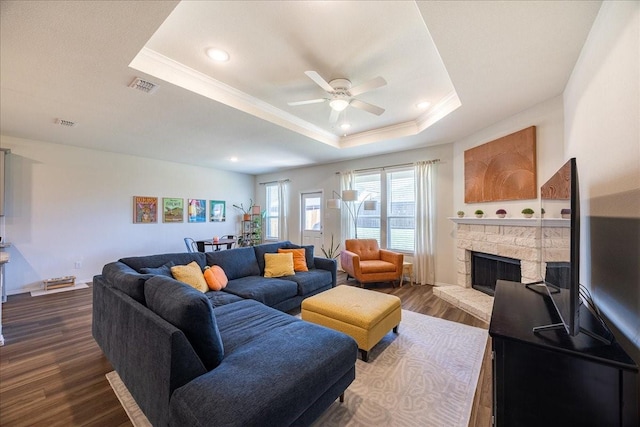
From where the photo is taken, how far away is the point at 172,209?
20.3 ft

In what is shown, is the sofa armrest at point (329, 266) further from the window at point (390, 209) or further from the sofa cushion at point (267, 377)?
the sofa cushion at point (267, 377)

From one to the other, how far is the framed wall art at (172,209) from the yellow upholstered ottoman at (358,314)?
5058 millimetres

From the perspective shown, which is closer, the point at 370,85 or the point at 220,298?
the point at 370,85

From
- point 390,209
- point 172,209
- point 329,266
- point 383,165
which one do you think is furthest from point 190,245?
point 383,165

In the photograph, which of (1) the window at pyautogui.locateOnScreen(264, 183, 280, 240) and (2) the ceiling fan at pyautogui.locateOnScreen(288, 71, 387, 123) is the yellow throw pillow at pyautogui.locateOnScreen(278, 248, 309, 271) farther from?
(1) the window at pyautogui.locateOnScreen(264, 183, 280, 240)

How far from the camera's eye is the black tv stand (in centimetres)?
94

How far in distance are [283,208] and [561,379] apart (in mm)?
6670

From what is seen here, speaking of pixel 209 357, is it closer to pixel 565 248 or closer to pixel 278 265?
pixel 565 248

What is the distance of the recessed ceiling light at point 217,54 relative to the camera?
2325mm

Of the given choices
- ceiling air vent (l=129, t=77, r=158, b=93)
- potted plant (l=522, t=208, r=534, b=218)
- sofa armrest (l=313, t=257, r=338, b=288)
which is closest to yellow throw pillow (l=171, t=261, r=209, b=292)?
sofa armrest (l=313, t=257, r=338, b=288)

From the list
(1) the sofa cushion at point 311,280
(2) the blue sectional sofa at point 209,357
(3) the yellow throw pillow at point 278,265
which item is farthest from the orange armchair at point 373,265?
(2) the blue sectional sofa at point 209,357

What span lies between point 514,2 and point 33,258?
7.21 meters

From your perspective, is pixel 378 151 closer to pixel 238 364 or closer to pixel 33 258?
pixel 238 364

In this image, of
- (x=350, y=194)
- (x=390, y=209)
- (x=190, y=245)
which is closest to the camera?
(x=350, y=194)
